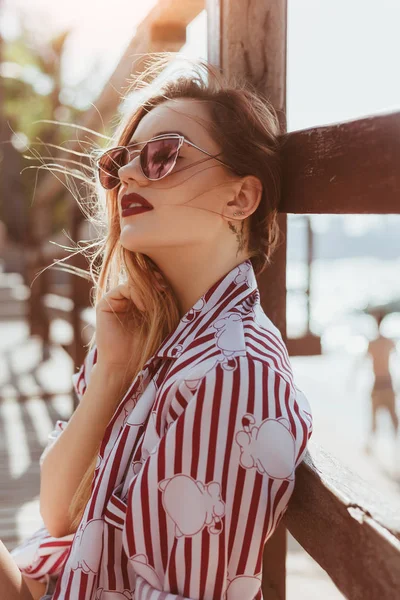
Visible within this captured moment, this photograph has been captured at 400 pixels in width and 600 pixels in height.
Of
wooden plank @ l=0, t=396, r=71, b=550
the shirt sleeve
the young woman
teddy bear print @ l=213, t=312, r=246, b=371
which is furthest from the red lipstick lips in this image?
wooden plank @ l=0, t=396, r=71, b=550

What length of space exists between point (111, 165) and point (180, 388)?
70 centimetres

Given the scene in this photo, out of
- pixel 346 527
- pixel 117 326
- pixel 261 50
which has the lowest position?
pixel 346 527

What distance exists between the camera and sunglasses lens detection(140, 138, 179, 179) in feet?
4.89

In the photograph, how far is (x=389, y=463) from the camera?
24.3 feet

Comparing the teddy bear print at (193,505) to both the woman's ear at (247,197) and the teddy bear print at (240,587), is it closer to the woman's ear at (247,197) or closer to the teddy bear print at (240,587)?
the teddy bear print at (240,587)

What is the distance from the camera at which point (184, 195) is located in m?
1.50

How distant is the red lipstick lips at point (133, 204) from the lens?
152cm

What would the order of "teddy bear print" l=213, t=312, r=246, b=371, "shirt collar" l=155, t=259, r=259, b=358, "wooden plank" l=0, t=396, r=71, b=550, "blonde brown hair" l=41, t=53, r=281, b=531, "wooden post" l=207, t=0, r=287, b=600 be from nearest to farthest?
"teddy bear print" l=213, t=312, r=246, b=371
"shirt collar" l=155, t=259, r=259, b=358
"blonde brown hair" l=41, t=53, r=281, b=531
"wooden post" l=207, t=0, r=287, b=600
"wooden plank" l=0, t=396, r=71, b=550

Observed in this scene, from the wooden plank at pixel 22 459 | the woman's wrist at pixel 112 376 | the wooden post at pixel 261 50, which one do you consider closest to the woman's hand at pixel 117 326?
the woman's wrist at pixel 112 376

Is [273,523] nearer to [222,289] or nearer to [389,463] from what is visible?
[222,289]

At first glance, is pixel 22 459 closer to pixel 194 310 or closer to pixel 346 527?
pixel 194 310

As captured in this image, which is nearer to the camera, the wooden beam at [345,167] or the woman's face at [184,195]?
the wooden beam at [345,167]

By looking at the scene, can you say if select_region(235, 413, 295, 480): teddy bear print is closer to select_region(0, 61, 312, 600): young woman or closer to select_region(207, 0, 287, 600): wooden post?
select_region(0, 61, 312, 600): young woman

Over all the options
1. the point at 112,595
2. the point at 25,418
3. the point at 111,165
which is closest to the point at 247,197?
the point at 111,165
